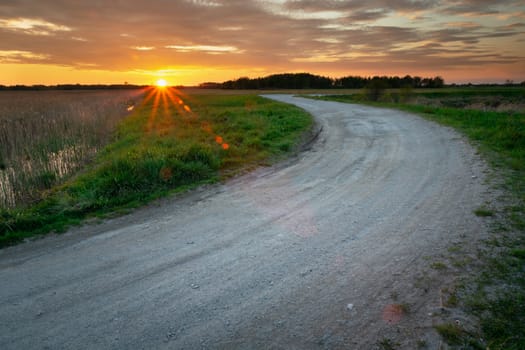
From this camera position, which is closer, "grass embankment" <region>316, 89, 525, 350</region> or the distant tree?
"grass embankment" <region>316, 89, 525, 350</region>

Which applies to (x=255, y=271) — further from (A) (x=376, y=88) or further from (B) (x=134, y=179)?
(A) (x=376, y=88)

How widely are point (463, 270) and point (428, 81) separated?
112 meters

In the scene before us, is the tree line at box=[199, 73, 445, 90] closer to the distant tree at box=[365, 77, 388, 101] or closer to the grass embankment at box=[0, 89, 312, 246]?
the distant tree at box=[365, 77, 388, 101]

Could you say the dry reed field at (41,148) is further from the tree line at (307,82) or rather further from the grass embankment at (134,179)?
the tree line at (307,82)

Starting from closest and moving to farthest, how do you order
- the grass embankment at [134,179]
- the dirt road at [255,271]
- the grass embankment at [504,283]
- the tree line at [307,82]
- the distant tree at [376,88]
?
the grass embankment at [504,283] → the dirt road at [255,271] → the grass embankment at [134,179] → the distant tree at [376,88] → the tree line at [307,82]

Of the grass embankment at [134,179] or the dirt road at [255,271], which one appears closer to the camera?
the dirt road at [255,271]

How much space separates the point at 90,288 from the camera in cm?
374

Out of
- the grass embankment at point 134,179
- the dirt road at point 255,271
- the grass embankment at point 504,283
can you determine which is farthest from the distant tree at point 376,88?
the dirt road at point 255,271

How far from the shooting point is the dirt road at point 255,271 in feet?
9.89

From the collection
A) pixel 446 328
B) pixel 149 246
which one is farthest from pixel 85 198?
pixel 446 328

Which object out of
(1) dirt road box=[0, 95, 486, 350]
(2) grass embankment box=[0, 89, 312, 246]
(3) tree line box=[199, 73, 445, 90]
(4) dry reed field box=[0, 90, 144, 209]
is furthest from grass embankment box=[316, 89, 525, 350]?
(3) tree line box=[199, 73, 445, 90]

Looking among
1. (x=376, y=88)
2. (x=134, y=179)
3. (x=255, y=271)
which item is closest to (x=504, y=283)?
(x=255, y=271)

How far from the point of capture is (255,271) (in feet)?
13.1

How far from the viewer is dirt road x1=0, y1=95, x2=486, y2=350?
301 centimetres
